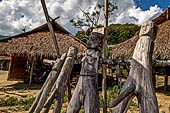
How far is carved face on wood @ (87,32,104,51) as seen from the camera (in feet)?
4.64

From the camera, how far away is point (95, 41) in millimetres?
1429

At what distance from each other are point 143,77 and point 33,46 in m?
8.59

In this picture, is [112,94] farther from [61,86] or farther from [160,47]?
[61,86]

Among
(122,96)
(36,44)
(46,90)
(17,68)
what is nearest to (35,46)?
(36,44)

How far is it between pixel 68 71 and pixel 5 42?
29.8 feet

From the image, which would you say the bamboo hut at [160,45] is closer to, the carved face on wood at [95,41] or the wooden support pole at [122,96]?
the carved face on wood at [95,41]

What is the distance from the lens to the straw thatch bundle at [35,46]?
8586 millimetres

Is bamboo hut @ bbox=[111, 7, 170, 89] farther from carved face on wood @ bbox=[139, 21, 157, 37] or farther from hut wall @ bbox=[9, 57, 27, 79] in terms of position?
hut wall @ bbox=[9, 57, 27, 79]

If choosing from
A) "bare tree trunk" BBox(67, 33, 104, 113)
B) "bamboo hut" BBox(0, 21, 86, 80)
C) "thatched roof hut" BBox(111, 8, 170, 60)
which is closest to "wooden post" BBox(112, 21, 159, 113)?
"bare tree trunk" BBox(67, 33, 104, 113)

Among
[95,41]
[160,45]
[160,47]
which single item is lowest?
[95,41]

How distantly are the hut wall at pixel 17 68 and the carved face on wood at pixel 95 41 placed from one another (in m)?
10.8

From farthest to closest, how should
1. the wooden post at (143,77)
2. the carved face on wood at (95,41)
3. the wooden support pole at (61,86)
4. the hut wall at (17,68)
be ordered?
the hut wall at (17,68) → the wooden support pole at (61,86) → the carved face on wood at (95,41) → the wooden post at (143,77)

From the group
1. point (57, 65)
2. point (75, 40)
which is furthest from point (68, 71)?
point (75, 40)

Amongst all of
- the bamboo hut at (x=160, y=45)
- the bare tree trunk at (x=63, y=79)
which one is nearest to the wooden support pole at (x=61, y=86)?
the bare tree trunk at (x=63, y=79)
